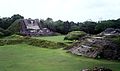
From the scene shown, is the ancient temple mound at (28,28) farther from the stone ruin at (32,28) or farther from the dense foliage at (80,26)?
the dense foliage at (80,26)

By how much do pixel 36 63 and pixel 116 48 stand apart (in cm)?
902

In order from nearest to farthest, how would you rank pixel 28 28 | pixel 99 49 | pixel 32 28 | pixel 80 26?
pixel 99 49 < pixel 80 26 < pixel 28 28 < pixel 32 28

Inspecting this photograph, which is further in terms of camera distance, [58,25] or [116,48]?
[58,25]

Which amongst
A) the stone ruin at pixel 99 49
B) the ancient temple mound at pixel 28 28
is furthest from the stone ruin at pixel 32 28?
the stone ruin at pixel 99 49

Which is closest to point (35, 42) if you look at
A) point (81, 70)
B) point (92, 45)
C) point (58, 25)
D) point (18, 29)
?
point (92, 45)

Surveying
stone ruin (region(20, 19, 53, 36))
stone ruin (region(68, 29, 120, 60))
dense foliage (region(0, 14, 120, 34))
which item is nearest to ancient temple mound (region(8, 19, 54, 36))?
stone ruin (region(20, 19, 53, 36))

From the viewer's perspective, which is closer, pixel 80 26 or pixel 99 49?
pixel 99 49

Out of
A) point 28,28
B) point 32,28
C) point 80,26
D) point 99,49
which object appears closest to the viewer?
point 99,49

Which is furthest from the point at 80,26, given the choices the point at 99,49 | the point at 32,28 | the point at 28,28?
the point at 99,49

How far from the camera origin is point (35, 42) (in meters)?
40.7

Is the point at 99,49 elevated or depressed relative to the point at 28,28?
depressed

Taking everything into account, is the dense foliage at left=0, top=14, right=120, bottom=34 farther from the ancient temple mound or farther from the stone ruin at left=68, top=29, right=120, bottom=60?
the stone ruin at left=68, top=29, right=120, bottom=60

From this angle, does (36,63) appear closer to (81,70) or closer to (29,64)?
(29,64)

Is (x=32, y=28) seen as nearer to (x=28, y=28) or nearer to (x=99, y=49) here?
(x=28, y=28)
